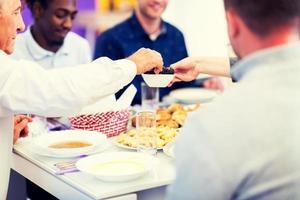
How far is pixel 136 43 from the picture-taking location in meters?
3.22

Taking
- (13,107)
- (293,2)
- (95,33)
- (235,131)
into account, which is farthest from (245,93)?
(95,33)

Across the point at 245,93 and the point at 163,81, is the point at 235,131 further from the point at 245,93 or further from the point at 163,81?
the point at 163,81

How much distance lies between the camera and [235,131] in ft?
3.36

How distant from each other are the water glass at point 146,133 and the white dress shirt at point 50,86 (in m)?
0.25

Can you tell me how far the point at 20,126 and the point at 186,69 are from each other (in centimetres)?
67

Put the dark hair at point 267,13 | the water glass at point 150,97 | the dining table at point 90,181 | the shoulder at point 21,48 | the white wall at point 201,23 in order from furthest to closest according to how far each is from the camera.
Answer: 1. the white wall at point 201,23
2. the shoulder at point 21,48
3. the water glass at point 150,97
4. the dining table at point 90,181
5. the dark hair at point 267,13

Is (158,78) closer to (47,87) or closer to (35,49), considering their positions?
(47,87)

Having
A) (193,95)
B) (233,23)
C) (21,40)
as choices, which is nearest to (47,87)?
(233,23)

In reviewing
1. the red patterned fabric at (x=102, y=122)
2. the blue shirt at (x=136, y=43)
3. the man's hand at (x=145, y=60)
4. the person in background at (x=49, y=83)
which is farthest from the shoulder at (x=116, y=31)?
the person in background at (x=49, y=83)

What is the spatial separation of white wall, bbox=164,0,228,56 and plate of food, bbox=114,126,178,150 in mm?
2628

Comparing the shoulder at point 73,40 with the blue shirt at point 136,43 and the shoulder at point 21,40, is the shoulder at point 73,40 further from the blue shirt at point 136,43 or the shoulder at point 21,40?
the shoulder at point 21,40

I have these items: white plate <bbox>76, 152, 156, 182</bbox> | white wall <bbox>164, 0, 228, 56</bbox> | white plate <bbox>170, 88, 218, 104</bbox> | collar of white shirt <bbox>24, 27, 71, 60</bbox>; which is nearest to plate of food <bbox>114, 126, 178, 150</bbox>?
white plate <bbox>76, 152, 156, 182</bbox>

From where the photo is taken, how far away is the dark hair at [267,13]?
101 cm

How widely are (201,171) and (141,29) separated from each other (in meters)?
2.28
